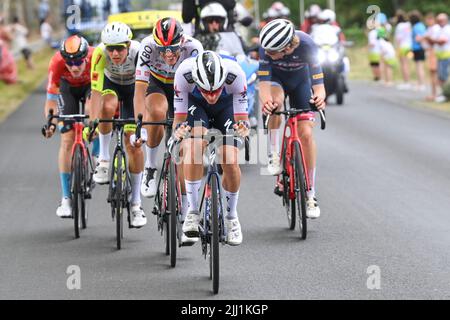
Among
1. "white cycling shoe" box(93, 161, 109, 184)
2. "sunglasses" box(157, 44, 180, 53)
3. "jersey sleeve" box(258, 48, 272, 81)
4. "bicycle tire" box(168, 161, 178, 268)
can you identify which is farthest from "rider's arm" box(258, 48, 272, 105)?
"bicycle tire" box(168, 161, 178, 268)

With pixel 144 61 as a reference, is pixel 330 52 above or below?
above

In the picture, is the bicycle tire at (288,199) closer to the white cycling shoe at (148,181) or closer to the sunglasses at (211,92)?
the white cycling shoe at (148,181)

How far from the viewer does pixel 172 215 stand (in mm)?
9547

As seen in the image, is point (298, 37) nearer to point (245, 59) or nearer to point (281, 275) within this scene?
point (281, 275)

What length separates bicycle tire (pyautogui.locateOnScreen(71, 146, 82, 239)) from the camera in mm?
11055

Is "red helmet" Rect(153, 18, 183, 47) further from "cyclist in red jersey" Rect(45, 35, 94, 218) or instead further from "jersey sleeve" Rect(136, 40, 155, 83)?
"cyclist in red jersey" Rect(45, 35, 94, 218)

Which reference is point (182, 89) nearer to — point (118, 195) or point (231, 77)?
point (231, 77)

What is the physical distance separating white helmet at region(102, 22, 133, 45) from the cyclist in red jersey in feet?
1.80

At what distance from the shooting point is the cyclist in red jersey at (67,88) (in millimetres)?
11352

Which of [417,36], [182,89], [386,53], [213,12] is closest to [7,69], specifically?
[386,53]

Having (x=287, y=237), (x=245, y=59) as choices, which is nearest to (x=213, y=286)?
(x=287, y=237)

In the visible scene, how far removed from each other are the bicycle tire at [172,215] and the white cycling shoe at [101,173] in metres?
1.89

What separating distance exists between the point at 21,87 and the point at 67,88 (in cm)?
2183

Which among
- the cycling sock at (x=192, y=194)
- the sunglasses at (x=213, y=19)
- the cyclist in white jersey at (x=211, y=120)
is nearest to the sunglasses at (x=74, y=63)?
the cyclist in white jersey at (x=211, y=120)
